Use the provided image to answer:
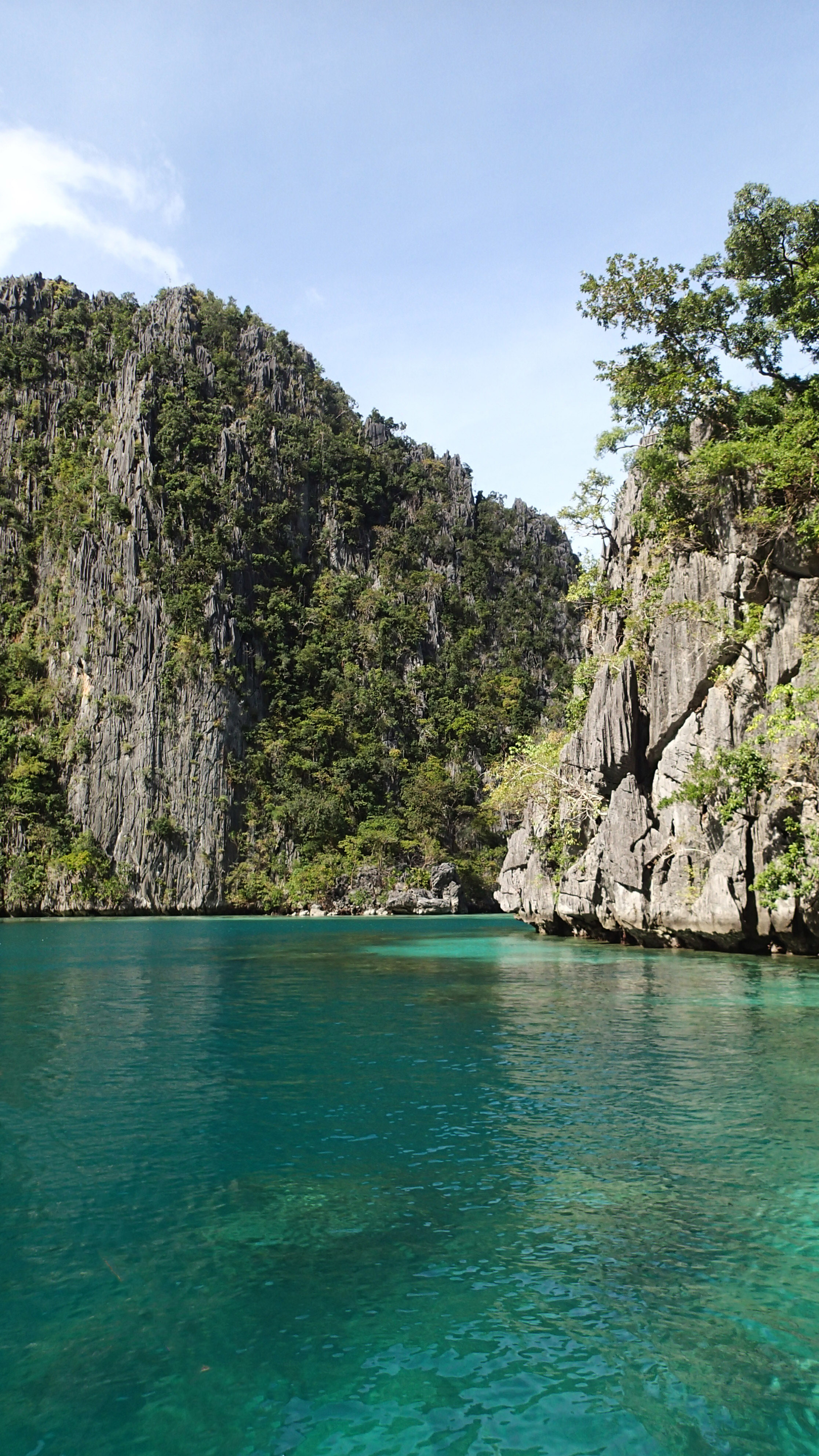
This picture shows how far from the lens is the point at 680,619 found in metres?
25.7

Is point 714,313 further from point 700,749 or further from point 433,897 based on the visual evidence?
point 433,897

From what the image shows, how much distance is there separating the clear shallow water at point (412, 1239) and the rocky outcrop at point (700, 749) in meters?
8.65

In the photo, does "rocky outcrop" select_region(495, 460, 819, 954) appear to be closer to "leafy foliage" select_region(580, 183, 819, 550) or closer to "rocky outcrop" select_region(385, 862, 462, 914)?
"leafy foliage" select_region(580, 183, 819, 550)

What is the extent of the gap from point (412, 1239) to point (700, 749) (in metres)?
19.8

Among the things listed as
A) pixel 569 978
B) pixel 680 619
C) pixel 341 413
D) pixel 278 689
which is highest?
pixel 341 413

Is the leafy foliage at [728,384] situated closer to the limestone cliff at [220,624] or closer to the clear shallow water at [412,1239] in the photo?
the clear shallow water at [412,1239]

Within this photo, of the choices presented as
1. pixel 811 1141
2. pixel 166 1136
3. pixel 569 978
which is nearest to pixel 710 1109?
pixel 811 1141

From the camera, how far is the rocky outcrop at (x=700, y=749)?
21047mm

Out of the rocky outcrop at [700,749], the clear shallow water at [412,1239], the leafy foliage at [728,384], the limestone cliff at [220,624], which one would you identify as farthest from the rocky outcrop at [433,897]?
the clear shallow water at [412,1239]

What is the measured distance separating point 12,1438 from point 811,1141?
258 inches

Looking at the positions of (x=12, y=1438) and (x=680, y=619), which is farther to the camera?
(x=680, y=619)

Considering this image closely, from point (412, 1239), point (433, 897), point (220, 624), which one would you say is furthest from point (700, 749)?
point (220, 624)

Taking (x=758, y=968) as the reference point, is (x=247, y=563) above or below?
above

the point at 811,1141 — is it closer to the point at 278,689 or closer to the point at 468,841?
the point at 468,841
